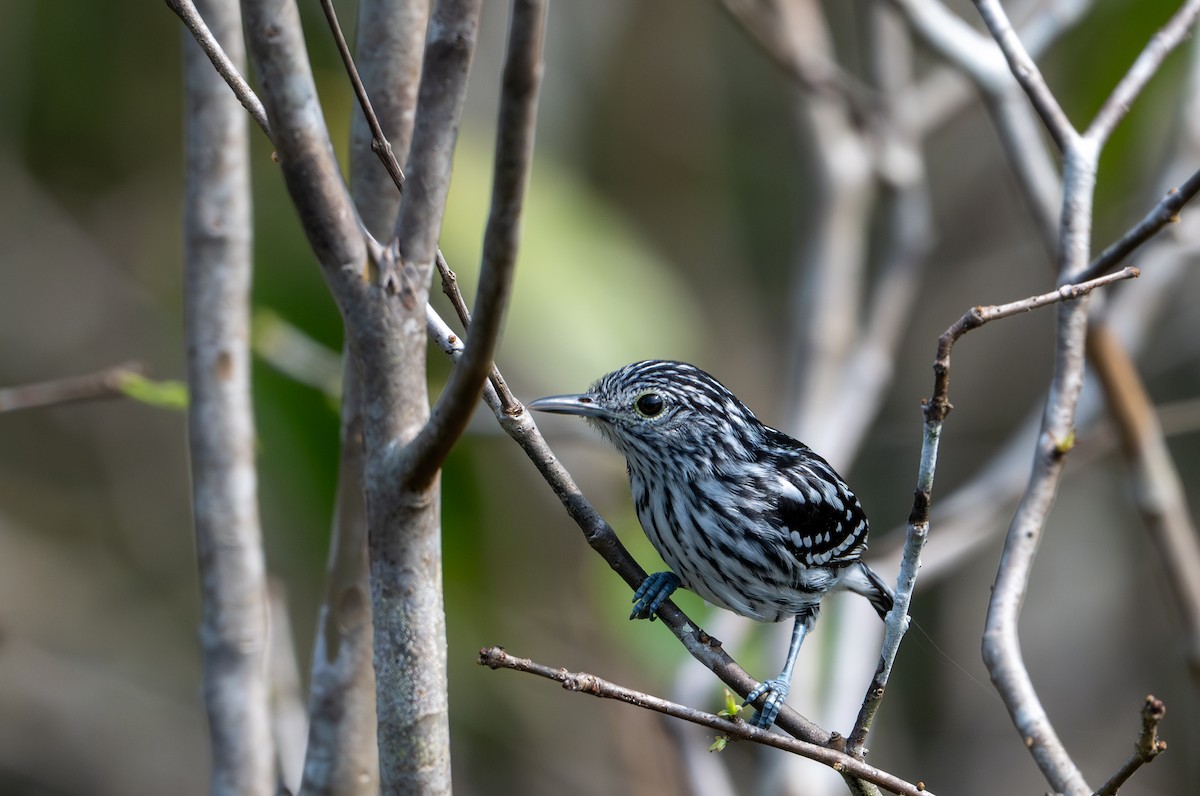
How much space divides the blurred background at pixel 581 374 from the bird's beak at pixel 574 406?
2.50m

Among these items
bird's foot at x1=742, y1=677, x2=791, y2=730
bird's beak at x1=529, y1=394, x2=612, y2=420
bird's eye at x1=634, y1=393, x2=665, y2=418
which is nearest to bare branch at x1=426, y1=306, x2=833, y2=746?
bird's foot at x1=742, y1=677, x2=791, y2=730

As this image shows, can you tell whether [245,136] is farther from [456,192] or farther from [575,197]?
[575,197]

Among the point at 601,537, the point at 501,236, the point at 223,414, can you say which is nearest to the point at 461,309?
the point at 601,537

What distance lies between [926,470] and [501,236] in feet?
2.91

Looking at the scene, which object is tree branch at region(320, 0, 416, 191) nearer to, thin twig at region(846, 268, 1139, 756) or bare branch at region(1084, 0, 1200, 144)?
thin twig at region(846, 268, 1139, 756)

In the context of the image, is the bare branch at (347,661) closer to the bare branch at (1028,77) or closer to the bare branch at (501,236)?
the bare branch at (501,236)

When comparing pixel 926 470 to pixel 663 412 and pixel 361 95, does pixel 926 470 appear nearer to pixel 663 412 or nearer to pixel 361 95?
pixel 361 95

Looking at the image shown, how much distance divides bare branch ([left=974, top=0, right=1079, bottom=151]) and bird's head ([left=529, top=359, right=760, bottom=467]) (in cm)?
126

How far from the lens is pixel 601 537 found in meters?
2.66

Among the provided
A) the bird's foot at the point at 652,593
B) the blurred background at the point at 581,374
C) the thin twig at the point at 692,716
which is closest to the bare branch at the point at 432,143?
the thin twig at the point at 692,716

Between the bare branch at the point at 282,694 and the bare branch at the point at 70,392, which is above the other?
the bare branch at the point at 70,392

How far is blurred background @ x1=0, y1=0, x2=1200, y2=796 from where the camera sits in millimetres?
6723

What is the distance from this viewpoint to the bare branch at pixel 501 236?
1537mm

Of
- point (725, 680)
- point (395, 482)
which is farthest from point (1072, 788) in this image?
point (395, 482)
